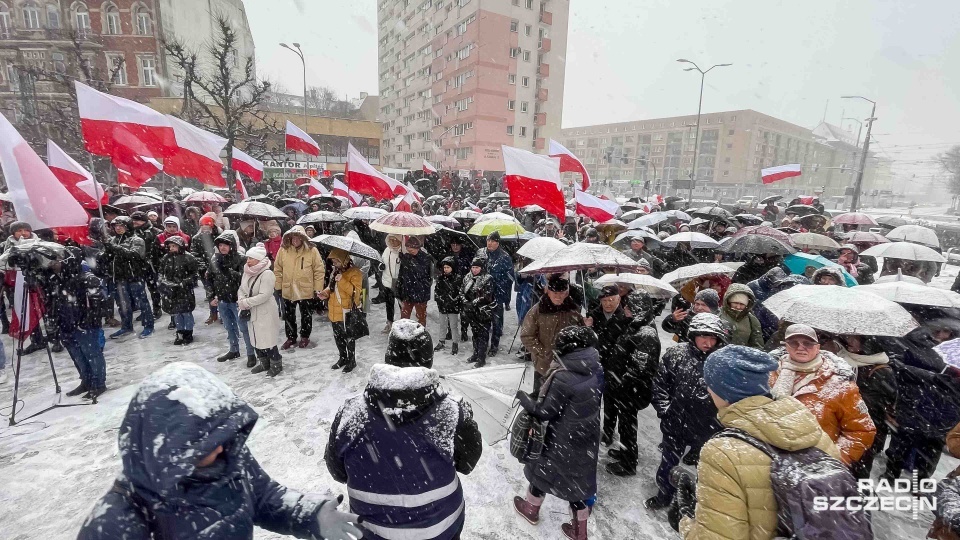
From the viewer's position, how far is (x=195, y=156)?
742 cm

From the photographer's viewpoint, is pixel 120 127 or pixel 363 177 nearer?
pixel 120 127

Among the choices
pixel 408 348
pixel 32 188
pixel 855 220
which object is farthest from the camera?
pixel 855 220

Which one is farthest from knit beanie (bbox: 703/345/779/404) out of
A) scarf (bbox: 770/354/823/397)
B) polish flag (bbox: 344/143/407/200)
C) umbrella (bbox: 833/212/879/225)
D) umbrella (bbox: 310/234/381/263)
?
umbrella (bbox: 833/212/879/225)

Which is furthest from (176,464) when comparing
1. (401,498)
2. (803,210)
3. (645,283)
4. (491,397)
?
(803,210)

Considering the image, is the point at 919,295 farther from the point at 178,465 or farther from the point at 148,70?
the point at 148,70

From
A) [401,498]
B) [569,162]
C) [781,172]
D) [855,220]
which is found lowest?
[401,498]

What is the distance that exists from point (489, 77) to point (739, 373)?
4985 centimetres

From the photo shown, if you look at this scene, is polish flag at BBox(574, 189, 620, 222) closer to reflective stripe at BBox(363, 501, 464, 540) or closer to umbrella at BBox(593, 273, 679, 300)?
umbrella at BBox(593, 273, 679, 300)

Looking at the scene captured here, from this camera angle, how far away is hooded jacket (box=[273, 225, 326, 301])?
19.8ft

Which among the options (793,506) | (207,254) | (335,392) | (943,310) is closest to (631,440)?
(793,506)

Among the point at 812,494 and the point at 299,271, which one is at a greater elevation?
the point at 812,494

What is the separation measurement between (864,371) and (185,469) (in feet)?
16.1

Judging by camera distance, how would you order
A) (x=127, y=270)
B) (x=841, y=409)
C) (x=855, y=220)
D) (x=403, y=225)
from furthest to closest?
(x=855, y=220) < (x=127, y=270) < (x=403, y=225) < (x=841, y=409)

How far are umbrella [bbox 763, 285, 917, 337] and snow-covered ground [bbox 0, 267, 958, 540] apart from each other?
6.16 feet
